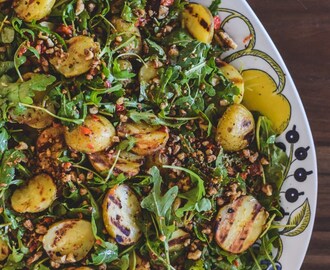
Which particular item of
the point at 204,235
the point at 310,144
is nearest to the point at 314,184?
the point at 310,144

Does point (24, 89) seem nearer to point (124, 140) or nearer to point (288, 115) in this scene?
point (124, 140)

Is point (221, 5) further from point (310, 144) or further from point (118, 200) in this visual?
point (118, 200)

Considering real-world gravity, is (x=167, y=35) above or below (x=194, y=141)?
above

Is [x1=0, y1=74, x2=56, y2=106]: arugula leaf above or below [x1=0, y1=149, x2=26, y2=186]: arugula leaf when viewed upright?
A: above

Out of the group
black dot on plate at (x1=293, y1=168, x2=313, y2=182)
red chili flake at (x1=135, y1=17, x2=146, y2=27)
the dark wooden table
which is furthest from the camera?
the dark wooden table

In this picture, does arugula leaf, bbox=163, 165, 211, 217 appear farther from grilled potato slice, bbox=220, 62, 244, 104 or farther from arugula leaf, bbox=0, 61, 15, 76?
arugula leaf, bbox=0, 61, 15, 76

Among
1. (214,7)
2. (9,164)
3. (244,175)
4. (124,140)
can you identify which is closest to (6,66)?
(9,164)

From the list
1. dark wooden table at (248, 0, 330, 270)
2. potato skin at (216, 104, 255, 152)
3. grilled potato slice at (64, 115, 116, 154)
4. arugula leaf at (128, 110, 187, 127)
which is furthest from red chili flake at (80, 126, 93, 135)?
dark wooden table at (248, 0, 330, 270)

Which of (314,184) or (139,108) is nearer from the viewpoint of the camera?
(139,108)
